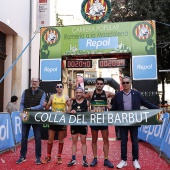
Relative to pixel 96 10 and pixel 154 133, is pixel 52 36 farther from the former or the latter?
pixel 154 133

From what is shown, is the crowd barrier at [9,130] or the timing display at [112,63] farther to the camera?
the timing display at [112,63]

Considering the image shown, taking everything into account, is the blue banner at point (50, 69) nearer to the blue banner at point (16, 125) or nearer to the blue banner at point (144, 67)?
the blue banner at point (16, 125)

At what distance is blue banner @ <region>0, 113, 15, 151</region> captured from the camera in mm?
6463

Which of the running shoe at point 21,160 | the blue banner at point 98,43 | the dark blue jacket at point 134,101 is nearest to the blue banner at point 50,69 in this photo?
the blue banner at point 98,43

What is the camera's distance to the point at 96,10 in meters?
9.75

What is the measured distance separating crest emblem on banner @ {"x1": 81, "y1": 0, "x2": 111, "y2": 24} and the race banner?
5.13 m

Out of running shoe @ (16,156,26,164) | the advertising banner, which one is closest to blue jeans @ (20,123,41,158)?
running shoe @ (16,156,26,164)

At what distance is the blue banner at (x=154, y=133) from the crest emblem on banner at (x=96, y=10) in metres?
4.33

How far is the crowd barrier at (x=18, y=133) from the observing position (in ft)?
20.3

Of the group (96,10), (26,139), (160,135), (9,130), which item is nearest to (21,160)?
(26,139)

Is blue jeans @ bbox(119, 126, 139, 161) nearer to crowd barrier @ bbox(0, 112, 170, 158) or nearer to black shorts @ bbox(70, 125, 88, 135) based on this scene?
black shorts @ bbox(70, 125, 88, 135)

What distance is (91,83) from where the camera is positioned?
1912 cm

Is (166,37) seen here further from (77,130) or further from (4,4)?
(77,130)

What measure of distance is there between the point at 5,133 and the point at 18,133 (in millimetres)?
982
